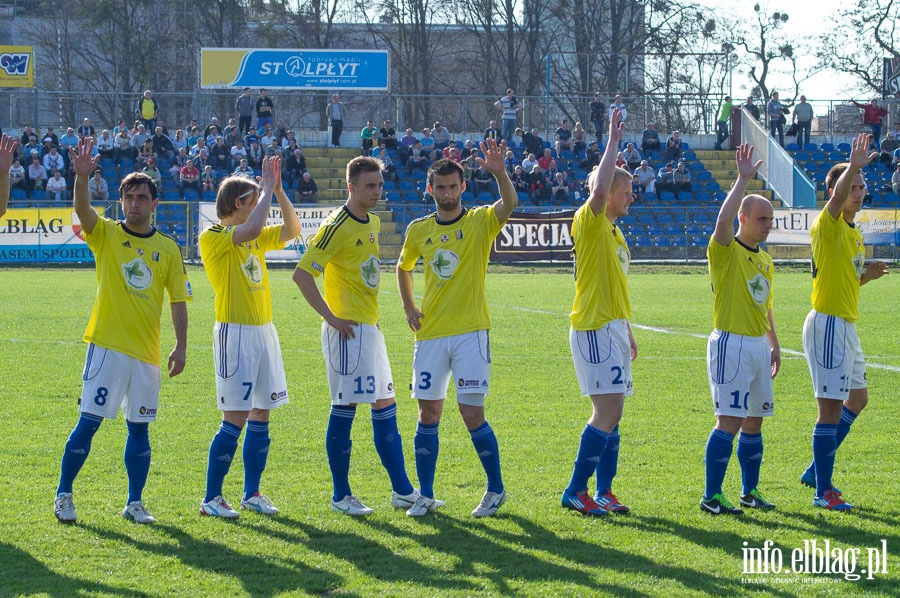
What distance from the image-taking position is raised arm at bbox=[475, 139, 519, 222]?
6.23 meters

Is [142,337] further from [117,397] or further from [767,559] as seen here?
[767,559]

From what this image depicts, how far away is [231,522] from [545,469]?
7.58 feet

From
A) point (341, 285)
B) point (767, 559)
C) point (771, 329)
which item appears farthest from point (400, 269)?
point (767, 559)

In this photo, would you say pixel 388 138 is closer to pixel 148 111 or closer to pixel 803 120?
pixel 148 111

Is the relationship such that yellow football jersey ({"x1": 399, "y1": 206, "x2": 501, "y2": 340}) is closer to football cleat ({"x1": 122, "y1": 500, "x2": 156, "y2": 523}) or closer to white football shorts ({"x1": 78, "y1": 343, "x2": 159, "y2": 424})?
white football shorts ({"x1": 78, "y1": 343, "x2": 159, "y2": 424})

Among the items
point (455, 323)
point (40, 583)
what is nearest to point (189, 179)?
point (455, 323)

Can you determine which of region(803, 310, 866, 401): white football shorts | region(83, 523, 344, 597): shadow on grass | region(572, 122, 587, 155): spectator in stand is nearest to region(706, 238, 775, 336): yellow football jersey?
region(803, 310, 866, 401): white football shorts

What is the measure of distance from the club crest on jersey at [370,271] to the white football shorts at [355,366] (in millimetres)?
260

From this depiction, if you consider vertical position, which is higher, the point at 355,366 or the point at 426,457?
the point at 355,366

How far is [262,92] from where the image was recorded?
3678cm

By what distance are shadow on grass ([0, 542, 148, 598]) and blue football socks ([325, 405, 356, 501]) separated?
1.69 metres

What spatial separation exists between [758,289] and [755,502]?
4.20 feet

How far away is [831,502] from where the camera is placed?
254 inches

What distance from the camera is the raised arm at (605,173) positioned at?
6.11 m
